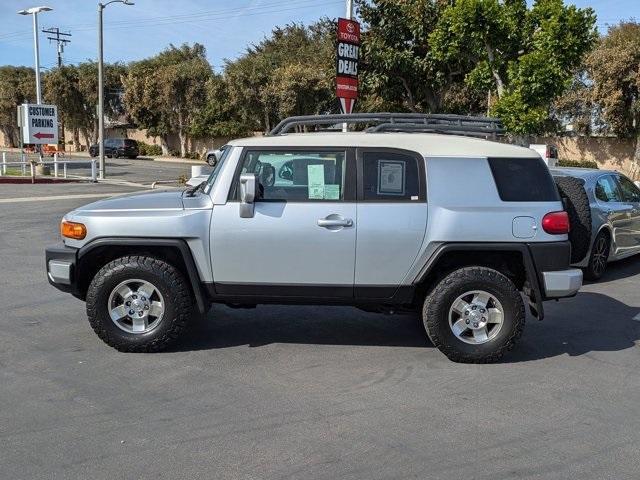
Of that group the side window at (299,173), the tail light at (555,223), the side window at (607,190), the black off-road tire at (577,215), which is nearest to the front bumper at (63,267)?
the side window at (299,173)

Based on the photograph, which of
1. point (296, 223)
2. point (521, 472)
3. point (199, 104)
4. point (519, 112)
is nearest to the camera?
point (521, 472)

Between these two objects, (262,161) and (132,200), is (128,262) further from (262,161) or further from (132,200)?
(262,161)

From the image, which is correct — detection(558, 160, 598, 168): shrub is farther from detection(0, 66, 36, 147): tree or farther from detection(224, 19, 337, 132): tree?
detection(0, 66, 36, 147): tree

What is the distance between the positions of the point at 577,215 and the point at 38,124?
978 inches

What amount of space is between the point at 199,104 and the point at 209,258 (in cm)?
4758

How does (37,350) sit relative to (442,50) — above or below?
below

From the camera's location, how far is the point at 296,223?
213 inches

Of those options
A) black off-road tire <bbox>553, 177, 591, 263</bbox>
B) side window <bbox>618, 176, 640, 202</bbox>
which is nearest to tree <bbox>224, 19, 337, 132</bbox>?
side window <bbox>618, 176, 640, 202</bbox>

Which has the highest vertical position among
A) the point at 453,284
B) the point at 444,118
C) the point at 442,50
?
the point at 442,50

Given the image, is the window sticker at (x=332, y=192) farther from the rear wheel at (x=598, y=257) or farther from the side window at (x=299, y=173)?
the rear wheel at (x=598, y=257)

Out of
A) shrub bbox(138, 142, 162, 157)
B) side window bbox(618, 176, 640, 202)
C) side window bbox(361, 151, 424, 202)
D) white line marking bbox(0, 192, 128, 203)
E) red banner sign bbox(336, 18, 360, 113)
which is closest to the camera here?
side window bbox(361, 151, 424, 202)

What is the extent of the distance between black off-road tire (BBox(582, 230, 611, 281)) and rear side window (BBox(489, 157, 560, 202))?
3709mm

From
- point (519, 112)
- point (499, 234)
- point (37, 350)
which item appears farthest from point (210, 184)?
point (519, 112)

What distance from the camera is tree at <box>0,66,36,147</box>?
2479 inches
